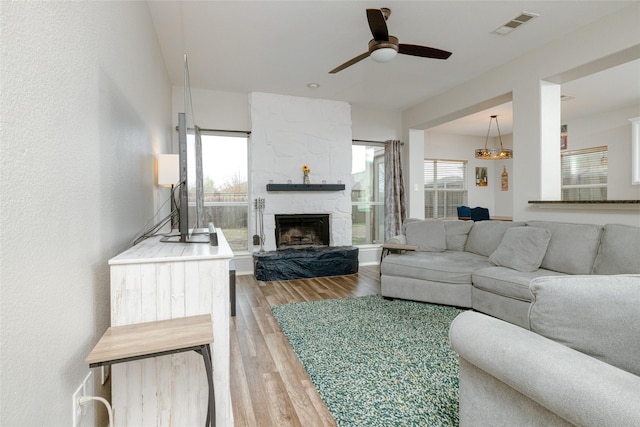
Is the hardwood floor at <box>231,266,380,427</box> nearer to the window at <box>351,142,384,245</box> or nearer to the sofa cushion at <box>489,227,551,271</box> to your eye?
the sofa cushion at <box>489,227,551,271</box>

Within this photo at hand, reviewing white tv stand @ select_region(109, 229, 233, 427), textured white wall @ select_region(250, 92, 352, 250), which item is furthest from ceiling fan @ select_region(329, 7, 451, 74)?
textured white wall @ select_region(250, 92, 352, 250)

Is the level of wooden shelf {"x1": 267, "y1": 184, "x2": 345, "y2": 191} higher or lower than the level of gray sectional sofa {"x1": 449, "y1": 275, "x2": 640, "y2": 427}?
higher

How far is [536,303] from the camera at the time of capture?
1.01m

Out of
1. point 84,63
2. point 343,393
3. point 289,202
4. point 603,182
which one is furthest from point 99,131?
point 603,182

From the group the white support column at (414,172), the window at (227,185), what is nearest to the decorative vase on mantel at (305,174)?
the window at (227,185)

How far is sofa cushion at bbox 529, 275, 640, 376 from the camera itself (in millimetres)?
838

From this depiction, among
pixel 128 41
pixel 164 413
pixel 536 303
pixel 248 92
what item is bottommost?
pixel 164 413

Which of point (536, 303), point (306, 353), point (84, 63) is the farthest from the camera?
point (306, 353)

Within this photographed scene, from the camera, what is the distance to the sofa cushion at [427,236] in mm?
4020

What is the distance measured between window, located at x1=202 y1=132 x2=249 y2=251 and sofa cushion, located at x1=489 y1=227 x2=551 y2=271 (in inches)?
141

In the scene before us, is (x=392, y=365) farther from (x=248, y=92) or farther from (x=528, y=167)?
(x=248, y=92)

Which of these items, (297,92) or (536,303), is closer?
(536,303)

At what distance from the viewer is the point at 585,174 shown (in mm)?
6391

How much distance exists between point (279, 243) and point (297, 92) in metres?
2.36
